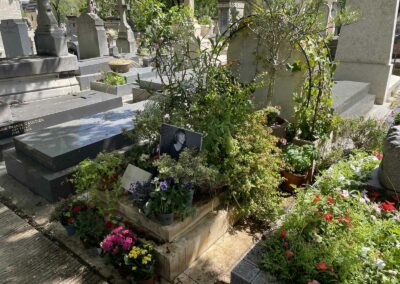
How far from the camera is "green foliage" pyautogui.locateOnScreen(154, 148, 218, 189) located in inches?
124

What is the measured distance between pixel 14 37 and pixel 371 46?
40.8ft

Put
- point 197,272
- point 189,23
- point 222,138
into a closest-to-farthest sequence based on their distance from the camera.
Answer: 1. point 197,272
2. point 222,138
3. point 189,23

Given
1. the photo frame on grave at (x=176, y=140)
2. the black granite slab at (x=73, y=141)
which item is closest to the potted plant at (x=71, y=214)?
the black granite slab at (x=73, y=141)

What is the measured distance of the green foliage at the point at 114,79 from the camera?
8898mm

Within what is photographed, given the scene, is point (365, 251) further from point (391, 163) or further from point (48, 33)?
point (48, 33)

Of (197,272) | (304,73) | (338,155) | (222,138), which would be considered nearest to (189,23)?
(222,138)

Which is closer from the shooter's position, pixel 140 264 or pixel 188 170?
pixel 140 264

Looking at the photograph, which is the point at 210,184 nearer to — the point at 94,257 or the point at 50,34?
the point at 94,257

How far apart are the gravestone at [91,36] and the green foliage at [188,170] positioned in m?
9.61

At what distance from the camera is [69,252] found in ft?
10.9

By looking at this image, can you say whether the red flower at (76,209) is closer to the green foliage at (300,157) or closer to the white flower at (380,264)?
the green foliage at (300,157)

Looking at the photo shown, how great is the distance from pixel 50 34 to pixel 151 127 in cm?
Answer: 562

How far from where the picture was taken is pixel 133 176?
3.50 metres

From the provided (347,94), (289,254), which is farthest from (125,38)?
(289,254)
